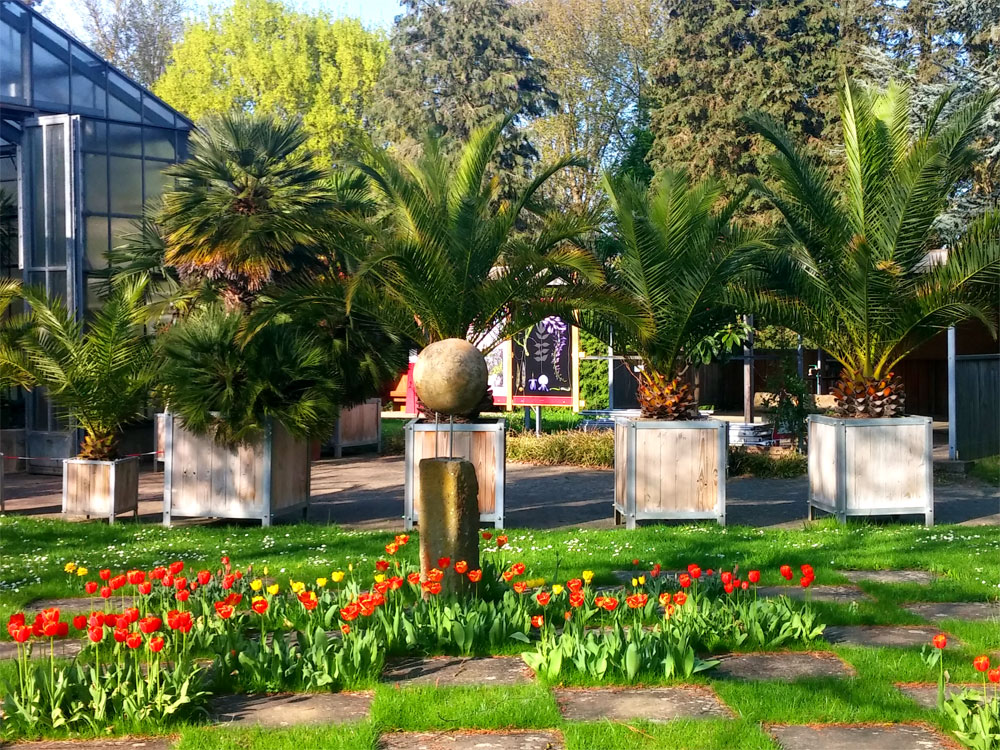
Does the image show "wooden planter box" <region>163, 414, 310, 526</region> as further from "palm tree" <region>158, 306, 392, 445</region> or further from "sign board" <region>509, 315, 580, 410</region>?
"sign board" <region>509, 315, 580, 410</region>

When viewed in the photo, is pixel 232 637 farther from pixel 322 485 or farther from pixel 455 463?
pixel 322 485

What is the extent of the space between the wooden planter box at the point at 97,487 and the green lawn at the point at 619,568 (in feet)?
1.44

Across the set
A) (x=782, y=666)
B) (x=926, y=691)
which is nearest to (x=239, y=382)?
(x=782, y=666)

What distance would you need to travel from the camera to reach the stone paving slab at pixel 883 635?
6031mm

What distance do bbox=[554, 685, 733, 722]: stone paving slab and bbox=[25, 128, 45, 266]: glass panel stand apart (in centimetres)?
1428

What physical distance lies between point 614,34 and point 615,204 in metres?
29.3

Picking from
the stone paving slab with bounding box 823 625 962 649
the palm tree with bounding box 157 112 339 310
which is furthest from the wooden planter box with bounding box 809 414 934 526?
the palm tree with bounding box 157 112 339 310

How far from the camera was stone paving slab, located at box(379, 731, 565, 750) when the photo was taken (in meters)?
4.49

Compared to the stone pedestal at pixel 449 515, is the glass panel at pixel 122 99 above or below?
above

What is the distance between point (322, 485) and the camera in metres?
14.3

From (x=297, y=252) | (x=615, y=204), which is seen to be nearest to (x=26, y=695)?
Answer: (x=615, y=204)

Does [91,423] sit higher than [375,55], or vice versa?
[375,55]

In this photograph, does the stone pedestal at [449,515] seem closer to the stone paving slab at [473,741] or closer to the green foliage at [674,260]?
the stone paving slab at [473,741]

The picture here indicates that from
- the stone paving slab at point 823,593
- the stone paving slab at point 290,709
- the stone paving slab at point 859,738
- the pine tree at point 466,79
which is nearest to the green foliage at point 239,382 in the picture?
the stone paving slab at point 823,593
